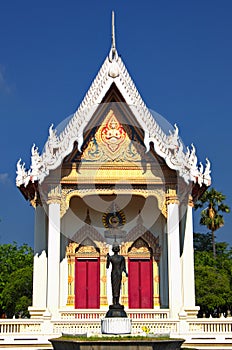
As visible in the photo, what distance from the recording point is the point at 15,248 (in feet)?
134

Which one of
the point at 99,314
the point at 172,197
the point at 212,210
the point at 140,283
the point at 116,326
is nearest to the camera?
the point at 116,326

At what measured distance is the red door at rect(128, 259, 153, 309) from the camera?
2114 centimetres

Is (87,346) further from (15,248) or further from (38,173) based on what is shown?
(15,248)

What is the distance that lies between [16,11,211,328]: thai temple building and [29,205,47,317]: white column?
36 millimetres

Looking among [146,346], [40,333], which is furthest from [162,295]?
[146,346]

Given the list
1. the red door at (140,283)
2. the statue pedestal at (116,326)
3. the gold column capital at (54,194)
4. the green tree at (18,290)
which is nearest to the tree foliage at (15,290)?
the green tree at (18,290)

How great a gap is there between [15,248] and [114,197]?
21.2m

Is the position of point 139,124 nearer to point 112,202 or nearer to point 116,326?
point 112,202

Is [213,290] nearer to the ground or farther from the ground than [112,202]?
nearer to the ground

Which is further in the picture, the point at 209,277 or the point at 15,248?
the point at 15,248

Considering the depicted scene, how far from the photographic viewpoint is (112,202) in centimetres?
2156

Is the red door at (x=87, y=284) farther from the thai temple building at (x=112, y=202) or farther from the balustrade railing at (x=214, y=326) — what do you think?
the balustrade railing at (x=214, y=326)

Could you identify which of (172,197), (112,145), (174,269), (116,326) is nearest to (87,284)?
(174,269)

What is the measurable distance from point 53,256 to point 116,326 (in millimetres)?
4687
